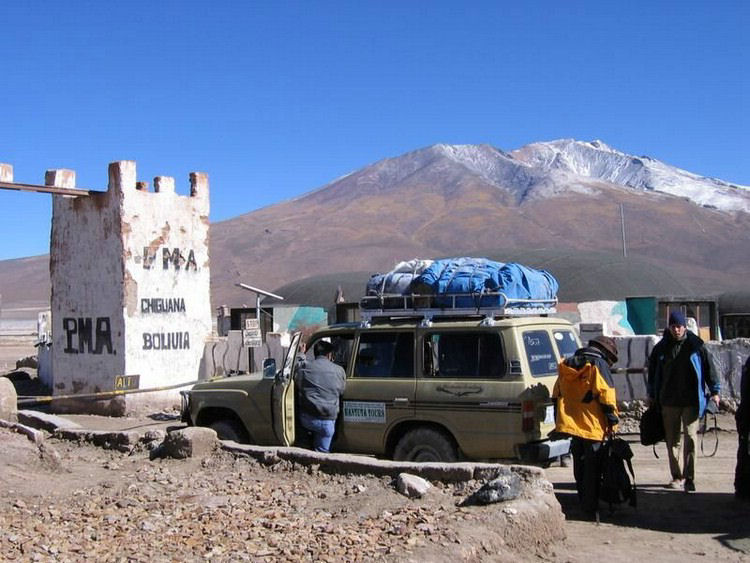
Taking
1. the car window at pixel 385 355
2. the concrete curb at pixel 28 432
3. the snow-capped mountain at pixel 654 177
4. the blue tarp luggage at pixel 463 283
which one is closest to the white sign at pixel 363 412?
the car window at pixel 385 355

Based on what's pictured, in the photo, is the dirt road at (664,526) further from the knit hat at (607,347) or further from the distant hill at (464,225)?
the distant hill at (464,225)

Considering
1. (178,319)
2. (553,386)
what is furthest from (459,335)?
(178,319)

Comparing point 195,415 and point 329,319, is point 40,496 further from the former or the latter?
point 329,319

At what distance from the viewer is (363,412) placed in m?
9.12

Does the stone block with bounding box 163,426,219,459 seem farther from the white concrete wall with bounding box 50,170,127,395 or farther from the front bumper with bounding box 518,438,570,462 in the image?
the white concrete wall with bounding box 50,170,127,395

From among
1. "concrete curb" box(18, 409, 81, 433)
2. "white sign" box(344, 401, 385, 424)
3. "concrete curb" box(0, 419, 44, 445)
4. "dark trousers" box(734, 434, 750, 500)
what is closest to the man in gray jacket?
"white sign" box(344, 401, 385, 424)

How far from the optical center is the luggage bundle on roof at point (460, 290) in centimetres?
898

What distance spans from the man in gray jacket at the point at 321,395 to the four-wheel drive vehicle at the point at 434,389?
0.60 feet

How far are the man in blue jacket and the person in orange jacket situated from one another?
1066mm

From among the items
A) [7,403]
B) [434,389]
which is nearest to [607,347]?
[434,389]

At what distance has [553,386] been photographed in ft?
27.5

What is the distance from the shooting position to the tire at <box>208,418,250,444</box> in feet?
32.9

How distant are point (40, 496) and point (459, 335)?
4.07 meters

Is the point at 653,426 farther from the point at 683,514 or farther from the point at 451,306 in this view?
the point at 451,306
